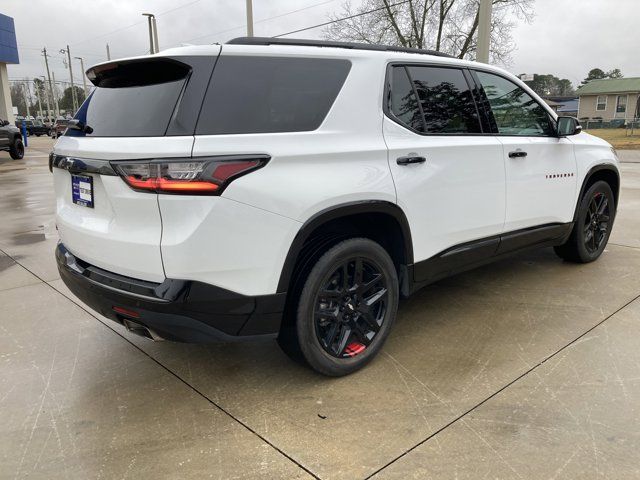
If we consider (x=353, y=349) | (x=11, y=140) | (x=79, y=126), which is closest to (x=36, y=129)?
(x=11, y=140)

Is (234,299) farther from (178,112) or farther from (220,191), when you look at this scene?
(178,112)

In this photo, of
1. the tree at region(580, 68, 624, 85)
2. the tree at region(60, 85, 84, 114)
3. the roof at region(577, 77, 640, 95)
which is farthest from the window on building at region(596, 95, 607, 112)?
the tree at region(60, 85, 84, 114)

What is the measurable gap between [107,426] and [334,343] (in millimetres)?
1273

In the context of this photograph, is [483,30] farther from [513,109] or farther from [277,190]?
[277,190]

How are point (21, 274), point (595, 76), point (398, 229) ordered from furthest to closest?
point (595, 76) → point (21, 274) → point (398, 229)

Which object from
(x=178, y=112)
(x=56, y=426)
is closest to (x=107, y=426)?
(x=56, y=426)

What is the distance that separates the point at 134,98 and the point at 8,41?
36.6 metres

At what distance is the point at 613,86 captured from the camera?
6041cm

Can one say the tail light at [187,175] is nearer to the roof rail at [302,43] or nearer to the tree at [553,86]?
the roof rail at [302,43]

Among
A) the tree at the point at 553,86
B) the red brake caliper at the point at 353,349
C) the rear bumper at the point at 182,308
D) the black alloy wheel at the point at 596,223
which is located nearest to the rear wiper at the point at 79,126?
the rear bumper at the point at 182,308

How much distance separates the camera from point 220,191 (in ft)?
7.53

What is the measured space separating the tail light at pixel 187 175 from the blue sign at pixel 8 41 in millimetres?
35659

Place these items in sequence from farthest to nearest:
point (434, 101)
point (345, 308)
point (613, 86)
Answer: point (613, 86) < point (434, 101) < point (345, 308)

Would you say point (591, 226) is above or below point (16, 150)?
below
